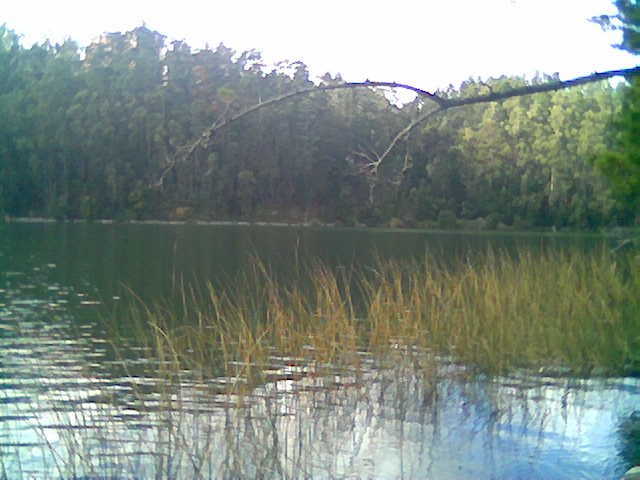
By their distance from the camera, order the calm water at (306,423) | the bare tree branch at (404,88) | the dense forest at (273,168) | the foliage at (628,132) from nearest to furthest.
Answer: the bare tree branch at (404,88), the calm water at (306,423), the foliage at (628,132), the dense forest at (273,168)

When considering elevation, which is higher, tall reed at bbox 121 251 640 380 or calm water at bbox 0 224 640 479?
tall reed at bbox 121 251 640 380

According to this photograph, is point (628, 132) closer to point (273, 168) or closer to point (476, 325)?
point (476, 325)

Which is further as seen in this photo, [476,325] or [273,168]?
[273,168]

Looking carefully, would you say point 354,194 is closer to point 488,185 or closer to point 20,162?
point 488,185

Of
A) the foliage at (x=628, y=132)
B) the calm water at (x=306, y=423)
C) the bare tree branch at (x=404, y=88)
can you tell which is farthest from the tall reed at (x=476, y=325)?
the bare tree branch at (x=404, y=88)

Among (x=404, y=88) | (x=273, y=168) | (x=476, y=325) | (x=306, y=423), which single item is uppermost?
(x=273, y=168)

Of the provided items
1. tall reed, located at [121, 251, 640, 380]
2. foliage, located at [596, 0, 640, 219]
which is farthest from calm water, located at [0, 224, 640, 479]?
foliage, located at [596, 0, 640, 219]

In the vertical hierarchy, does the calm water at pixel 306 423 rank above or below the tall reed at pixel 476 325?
below

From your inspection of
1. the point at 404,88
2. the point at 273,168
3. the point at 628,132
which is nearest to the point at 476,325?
the point at 628,132

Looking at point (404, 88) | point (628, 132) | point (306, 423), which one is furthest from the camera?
point (628, 132)

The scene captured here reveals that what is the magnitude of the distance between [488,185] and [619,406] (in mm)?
35729

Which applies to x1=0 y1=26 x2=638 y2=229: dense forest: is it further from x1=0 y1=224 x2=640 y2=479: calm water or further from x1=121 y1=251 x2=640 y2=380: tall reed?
x1=0 y1=224 x2=640 y2=479: calm water

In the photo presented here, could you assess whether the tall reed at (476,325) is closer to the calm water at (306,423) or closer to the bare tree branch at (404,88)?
the calm water at (306,423)

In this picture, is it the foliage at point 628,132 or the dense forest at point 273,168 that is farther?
the dense forest at point 273,168
